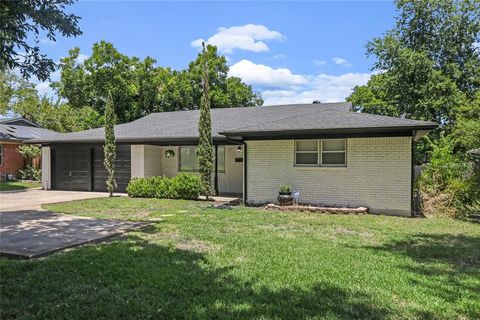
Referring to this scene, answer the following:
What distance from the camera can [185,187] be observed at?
1466cm

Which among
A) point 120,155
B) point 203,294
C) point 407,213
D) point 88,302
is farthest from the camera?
point 120,155

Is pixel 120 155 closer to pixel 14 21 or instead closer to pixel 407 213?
pixel 407 213

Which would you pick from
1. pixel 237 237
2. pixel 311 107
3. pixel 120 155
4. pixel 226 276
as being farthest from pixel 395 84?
pixel 226 276

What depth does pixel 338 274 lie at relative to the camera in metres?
5.15

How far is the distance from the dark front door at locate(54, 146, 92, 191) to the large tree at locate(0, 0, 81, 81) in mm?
15601

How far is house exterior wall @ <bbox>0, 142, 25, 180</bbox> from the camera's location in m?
25.0

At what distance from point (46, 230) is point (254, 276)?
5.23 meters

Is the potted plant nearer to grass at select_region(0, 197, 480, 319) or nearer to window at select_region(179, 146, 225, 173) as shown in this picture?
grass at select_region(0, 197, 480, 319)

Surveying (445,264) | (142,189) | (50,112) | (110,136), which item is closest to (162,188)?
(142,189)

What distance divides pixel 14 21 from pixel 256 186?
10.3 meters

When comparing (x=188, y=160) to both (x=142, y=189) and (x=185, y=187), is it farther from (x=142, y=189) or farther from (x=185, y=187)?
(x=185, y=187)

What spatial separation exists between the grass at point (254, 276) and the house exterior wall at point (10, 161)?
70.2 ft

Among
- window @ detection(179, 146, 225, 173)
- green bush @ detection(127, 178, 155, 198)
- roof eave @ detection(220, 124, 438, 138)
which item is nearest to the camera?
roof eave @ detection(220, 124, 438, 138)

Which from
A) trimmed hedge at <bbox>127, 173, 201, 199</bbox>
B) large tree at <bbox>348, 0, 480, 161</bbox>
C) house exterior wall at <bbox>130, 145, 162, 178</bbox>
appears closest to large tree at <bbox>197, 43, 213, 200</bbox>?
trimmed hedge at <bbox>127, 173, 201, 199</bbox>
